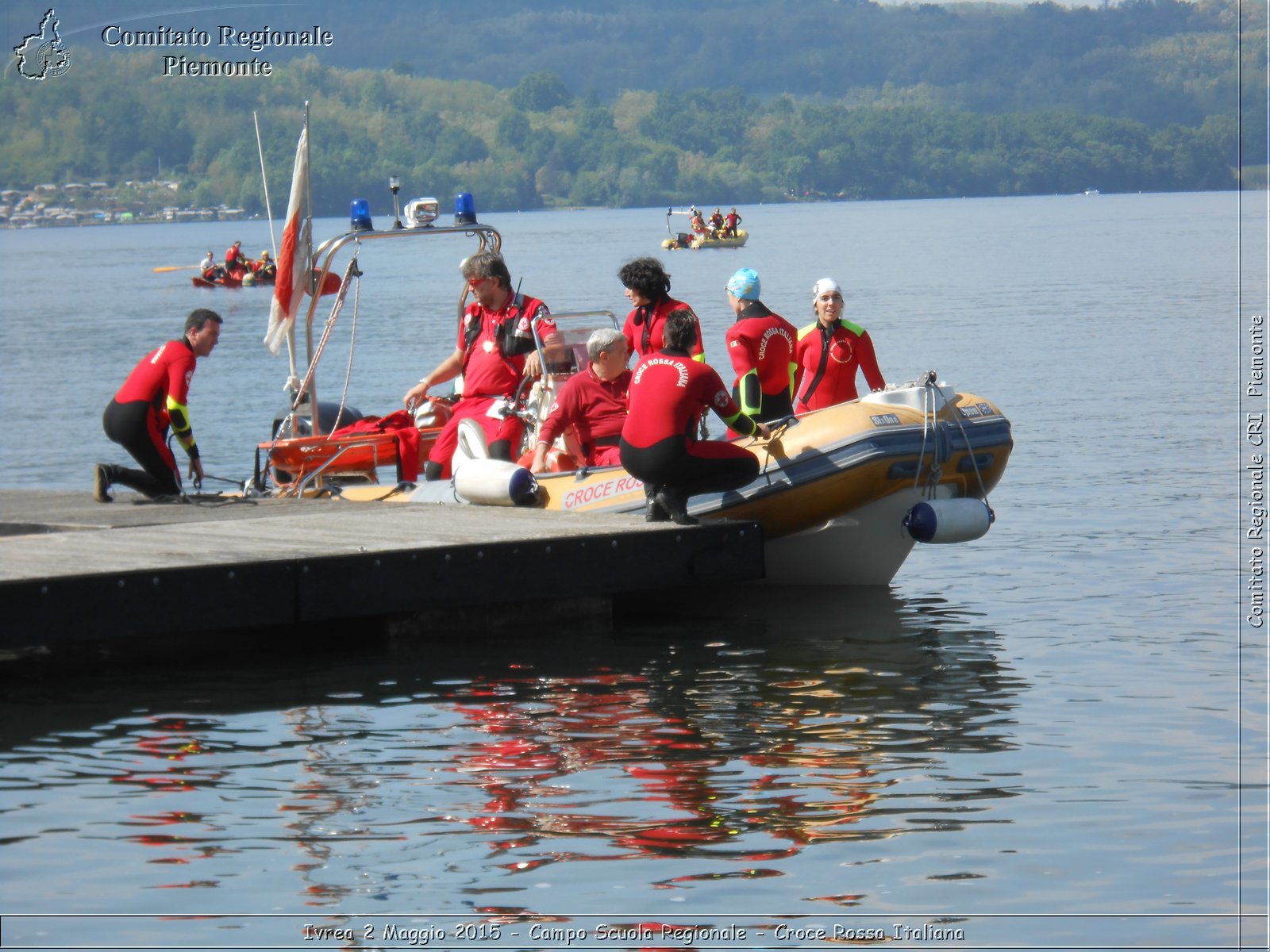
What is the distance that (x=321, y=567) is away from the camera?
8.36 metres

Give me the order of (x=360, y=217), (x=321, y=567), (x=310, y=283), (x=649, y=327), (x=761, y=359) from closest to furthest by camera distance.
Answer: (x=321, y=567), (x=649, y=327), (x=761, y=359), (x=360, y=217), (x=310, y=283)

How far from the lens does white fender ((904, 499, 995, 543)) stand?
9.31 m

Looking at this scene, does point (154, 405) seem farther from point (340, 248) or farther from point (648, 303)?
point (648, 303)

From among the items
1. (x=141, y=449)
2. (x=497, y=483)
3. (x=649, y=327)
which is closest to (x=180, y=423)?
(x=141, y=449)

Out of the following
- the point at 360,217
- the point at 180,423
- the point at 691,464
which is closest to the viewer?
the point at 691,464

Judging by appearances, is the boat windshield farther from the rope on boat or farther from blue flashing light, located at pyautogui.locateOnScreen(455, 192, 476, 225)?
the rope on boat

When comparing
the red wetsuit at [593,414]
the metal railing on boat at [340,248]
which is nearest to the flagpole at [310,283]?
the metal railing on boat at [340,248]

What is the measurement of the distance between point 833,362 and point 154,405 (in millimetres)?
3694

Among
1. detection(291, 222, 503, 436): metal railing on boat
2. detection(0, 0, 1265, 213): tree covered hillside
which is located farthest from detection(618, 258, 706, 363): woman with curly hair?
detection(0, 0, 1265, 213): tree covered hillside

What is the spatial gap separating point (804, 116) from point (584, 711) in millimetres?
171169

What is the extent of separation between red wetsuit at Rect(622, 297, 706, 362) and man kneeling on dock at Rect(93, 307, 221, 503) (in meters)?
2.26

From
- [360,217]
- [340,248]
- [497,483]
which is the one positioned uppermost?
[360,217]

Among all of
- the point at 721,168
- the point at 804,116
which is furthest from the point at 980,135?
the point at 721,168

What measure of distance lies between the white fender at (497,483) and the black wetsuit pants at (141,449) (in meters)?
1.74
